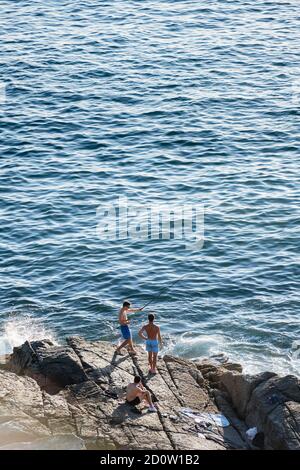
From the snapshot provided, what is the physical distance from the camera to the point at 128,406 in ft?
89.4

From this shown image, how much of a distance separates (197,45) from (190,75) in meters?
5.32

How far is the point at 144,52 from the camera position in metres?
63.3

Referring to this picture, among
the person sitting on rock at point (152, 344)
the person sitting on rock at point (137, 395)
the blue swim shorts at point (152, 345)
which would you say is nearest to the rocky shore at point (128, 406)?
the person sitting on rock at point (137, 395)

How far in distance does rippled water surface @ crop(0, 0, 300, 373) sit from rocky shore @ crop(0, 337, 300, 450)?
4667mm

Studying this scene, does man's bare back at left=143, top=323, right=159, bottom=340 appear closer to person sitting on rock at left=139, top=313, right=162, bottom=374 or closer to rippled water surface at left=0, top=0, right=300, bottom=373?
person sitting on rock at left=139, top=313, right=162, bottom=374

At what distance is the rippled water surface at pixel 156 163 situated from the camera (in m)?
36.9

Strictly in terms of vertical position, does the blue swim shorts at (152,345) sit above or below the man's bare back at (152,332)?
below

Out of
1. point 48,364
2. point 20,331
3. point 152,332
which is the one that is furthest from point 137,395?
point 20,331

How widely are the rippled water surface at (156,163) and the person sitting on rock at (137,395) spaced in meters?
6.88

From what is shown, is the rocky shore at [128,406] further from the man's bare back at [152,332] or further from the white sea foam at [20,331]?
the white sea foam at [20,331]

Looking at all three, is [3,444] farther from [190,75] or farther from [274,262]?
[190,75]

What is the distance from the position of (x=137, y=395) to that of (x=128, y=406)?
0.41 meters

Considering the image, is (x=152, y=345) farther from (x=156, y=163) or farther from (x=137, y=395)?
(x=156, y=163)

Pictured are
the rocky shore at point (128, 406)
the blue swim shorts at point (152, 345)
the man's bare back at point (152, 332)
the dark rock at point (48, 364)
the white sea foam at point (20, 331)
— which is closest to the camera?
the rocky shore at point (128, 406)
